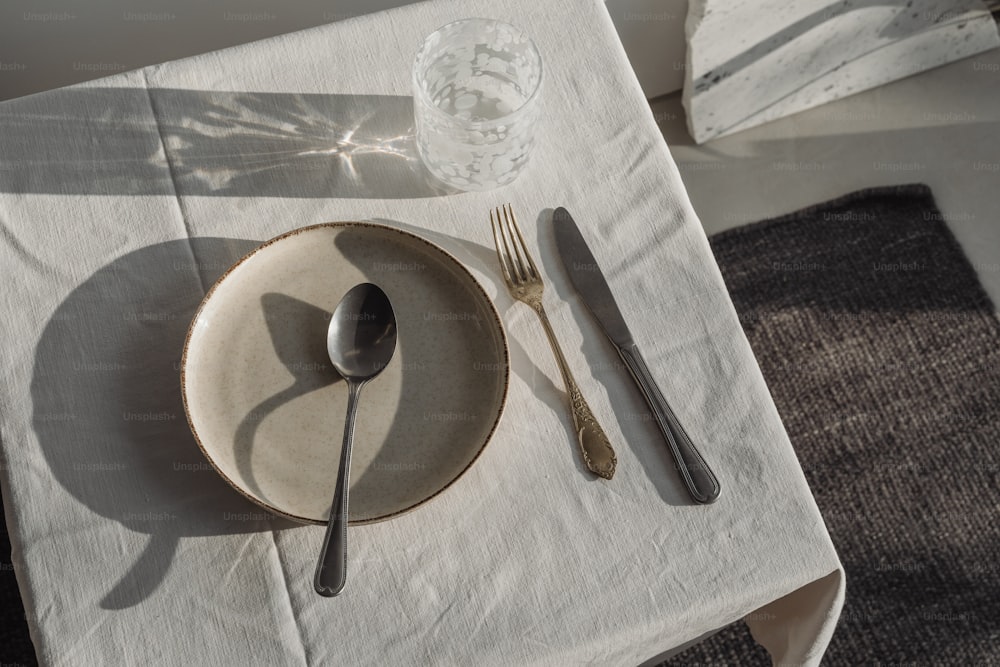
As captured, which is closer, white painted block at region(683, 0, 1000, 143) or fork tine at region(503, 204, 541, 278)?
fork tine at region(503, 204, 541, 278)

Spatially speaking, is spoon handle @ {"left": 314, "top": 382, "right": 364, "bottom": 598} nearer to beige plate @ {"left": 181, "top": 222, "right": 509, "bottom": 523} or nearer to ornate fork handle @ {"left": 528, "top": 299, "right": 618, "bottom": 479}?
beige plate @ {"left": 181, "top": 222, "right": 509, "bottom": 523}

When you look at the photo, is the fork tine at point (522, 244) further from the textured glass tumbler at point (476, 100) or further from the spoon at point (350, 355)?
the spoon at point (350, 355)

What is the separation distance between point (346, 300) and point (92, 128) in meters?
0.31

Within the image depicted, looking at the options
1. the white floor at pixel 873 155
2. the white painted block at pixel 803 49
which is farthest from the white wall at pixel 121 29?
the white floor at pixel 873 155

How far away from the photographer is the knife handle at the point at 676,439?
68 centimetres

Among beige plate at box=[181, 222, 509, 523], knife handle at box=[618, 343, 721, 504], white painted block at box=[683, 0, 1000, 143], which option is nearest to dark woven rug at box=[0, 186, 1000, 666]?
Result: white painted block at box=[683, 0, 1000, 143]

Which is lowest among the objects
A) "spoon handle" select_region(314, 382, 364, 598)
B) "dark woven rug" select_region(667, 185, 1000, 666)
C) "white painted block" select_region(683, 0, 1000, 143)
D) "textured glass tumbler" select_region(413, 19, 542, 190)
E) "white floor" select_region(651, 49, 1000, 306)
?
"dark woven rug" select_region(667, 185, 1000, 666)

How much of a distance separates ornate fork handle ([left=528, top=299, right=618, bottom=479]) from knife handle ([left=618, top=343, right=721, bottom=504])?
0.05m

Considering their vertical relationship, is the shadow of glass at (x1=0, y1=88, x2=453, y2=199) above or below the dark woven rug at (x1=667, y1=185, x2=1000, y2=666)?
above

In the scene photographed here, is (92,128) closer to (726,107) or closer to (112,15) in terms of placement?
(112,15)

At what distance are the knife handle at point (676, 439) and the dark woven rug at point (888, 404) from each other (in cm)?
69

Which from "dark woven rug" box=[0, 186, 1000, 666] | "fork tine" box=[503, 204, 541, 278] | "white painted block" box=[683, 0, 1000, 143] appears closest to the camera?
"fork tine" box=[503, 204, 541, 278]

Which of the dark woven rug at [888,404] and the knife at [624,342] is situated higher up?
the knife at [624,342]

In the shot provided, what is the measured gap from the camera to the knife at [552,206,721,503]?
0.68 meters
